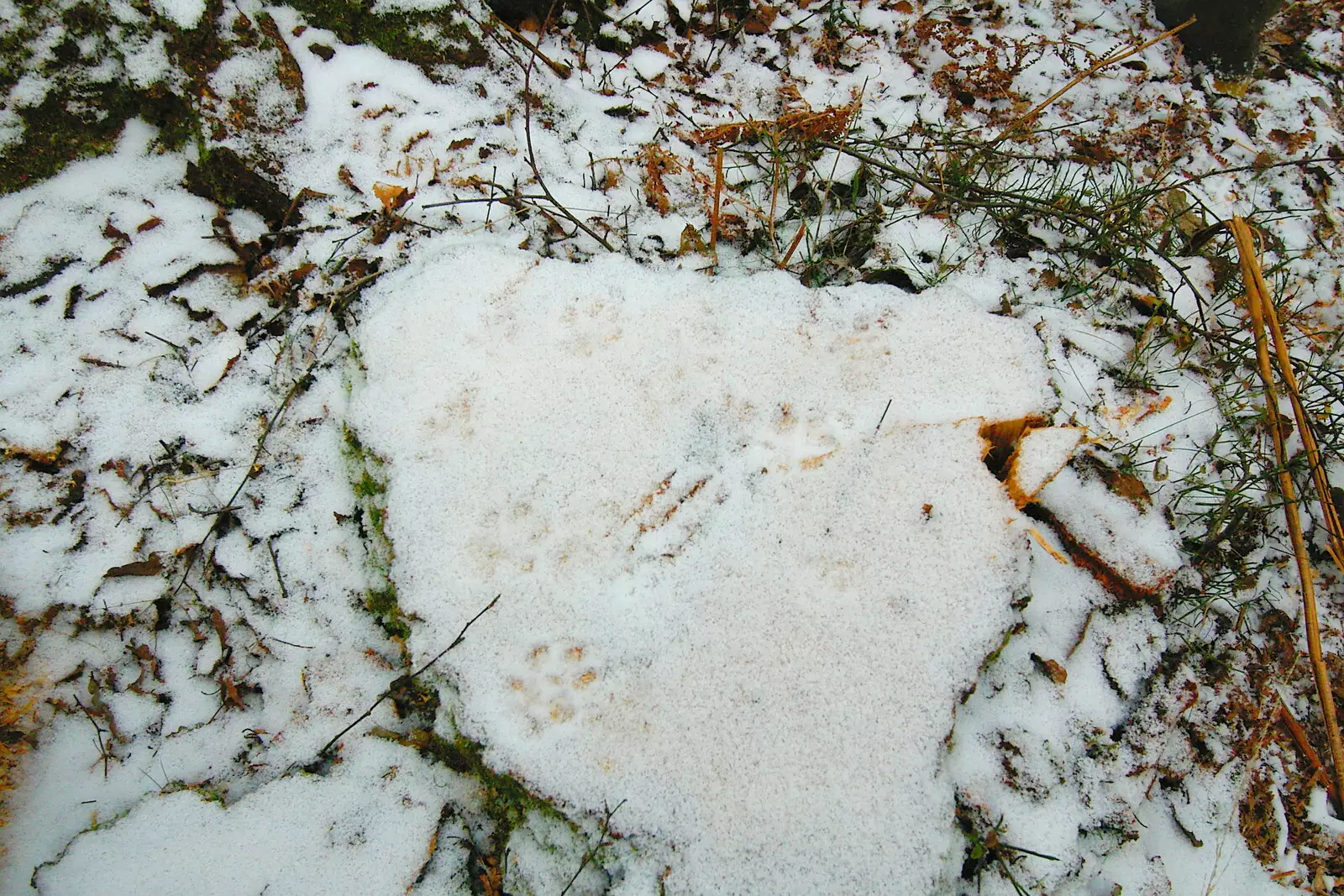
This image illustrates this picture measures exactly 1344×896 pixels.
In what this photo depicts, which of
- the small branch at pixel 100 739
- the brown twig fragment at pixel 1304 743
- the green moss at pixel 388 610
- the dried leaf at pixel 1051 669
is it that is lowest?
the small branch at pixel 100 739

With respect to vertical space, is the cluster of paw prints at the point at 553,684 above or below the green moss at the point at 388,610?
above

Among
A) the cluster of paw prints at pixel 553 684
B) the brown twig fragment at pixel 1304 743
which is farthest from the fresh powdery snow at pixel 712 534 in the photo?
the brown twig fragment at pixel 1304 743

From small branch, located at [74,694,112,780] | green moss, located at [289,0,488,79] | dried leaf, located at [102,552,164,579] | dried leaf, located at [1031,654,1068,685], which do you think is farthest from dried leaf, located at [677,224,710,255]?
small branch, located at [74,694,112,780]

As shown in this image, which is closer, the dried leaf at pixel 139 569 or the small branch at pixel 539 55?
the dried leaf at pixel 139 569

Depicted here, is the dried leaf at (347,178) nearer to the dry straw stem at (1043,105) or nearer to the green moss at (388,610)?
the green moss at (388,610)

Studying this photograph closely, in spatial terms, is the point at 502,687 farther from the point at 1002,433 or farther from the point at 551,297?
the point at 1002,433

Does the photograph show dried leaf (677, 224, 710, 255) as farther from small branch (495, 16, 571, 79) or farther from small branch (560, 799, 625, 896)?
small branch (560, 799, 625, 896)

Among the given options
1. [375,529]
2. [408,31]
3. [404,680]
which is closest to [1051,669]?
[404,680]

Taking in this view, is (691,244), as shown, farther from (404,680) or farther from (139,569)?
(139,569)
